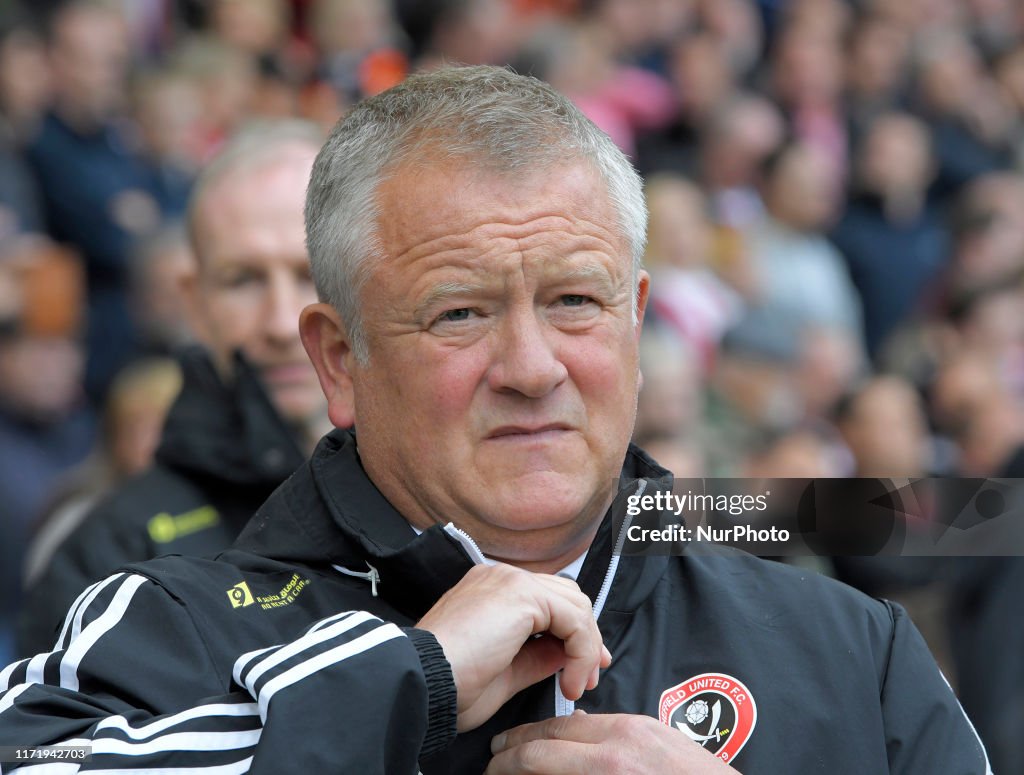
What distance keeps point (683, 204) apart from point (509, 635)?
6965mm

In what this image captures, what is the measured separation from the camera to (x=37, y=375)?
6.70 m

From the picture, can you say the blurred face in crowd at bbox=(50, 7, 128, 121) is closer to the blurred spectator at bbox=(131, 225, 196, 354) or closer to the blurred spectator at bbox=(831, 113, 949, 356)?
the blurred spectator at bbox=(131, 225, 196, 354)

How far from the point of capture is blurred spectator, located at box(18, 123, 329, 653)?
3.69m

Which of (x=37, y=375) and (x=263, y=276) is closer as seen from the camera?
(x=263, y=276)

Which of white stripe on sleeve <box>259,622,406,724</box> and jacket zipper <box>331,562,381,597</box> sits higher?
jacket zipper <box>331,562,381,597</box>

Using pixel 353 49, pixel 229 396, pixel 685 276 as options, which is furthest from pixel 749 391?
pixel 229 396

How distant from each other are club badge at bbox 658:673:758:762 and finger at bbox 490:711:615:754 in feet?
0.62

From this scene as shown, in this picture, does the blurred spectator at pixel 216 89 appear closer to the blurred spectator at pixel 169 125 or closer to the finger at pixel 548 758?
the blurred spectator at pixel 169 125

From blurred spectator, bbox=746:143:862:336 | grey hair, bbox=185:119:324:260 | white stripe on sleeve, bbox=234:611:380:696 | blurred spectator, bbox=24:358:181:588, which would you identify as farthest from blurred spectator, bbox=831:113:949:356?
white stripe on sleeve, bbox=234:611:380:696

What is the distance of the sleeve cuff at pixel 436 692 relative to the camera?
6.89 feet

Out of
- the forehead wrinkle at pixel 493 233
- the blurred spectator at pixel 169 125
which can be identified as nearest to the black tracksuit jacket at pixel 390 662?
the forehead wrinkle at pixel 493 233

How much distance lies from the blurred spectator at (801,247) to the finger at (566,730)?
23.7 feet

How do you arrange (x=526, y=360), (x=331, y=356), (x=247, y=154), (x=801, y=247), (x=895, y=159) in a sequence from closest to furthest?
(x=526, y=360)
(x=331, y=356)
(x=247, y=154)
(x=801, y=247)
(x=895, y=159)

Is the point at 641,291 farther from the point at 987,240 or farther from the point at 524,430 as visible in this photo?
the point at 987,240
